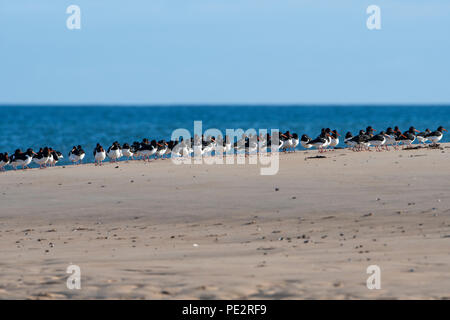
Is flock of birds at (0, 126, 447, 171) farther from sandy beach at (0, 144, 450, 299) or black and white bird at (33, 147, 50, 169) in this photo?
sandy beach at (0, 144, 450, 299)

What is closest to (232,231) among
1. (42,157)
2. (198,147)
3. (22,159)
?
(198,147)

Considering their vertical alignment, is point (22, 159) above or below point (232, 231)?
above

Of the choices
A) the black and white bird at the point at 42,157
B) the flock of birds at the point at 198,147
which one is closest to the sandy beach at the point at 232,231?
the black and white bird at the point at 42,157

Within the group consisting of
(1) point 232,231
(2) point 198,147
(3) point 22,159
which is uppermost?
(2) point 198,147

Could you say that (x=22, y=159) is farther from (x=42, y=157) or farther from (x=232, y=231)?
(x=232, y=231)

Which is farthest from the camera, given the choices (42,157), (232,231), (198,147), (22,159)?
(198,147)

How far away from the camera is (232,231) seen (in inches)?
650

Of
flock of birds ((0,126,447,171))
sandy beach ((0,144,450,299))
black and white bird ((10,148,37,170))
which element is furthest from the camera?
black and white bird ((10,148,37,170))

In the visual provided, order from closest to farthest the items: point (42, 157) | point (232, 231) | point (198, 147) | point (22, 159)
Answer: point (232, 231)
point (42, 157)
point (22, 159)
point (198, 147)

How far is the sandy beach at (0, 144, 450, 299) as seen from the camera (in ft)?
38.8

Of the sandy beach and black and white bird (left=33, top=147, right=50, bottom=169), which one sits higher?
black and white bird (left=33, top=147, right=50, bottom=169)

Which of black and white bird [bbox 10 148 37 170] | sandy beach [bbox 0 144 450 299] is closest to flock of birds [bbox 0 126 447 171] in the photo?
black and white bird [bbox 10 148 37 170]

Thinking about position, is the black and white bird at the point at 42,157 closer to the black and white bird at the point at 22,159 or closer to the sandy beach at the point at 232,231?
A: the black and white bird at the point at 22,159

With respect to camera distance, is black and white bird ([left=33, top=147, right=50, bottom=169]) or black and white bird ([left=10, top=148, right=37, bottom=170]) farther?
black and white bird ([left=10, top=148, right=37, bottom=170])
